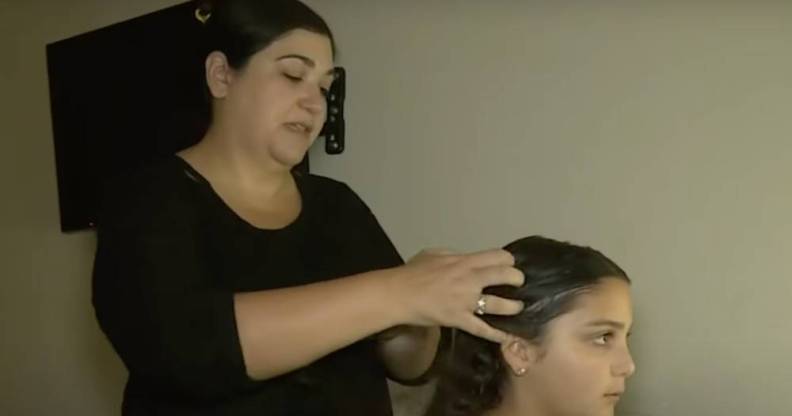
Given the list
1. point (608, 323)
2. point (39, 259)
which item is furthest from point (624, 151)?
point (39, 259)

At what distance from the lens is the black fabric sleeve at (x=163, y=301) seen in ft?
2.96

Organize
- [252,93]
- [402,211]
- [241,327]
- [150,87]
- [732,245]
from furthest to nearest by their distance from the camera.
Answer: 1. [150,87]
2. [402,211]
3. [732,245]
4. [252,93]
5. [241,327]

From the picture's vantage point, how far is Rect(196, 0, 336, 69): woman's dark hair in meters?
1.09

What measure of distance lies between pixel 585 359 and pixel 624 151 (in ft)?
1.33

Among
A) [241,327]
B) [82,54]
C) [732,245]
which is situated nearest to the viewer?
[241,327]

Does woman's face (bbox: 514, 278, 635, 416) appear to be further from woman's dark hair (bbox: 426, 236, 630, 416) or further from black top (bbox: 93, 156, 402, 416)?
black top (bbox: 93, 156, 402, 416)

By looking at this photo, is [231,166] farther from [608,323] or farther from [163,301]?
[608,323]

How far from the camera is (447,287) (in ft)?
2.90


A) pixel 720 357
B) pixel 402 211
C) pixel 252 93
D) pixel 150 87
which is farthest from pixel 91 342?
pixel 720 357

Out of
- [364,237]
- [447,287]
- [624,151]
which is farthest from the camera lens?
[624,151]

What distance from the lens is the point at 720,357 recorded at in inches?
48.9

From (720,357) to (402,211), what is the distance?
571mm

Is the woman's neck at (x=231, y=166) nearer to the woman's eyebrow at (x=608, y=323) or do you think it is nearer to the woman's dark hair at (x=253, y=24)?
the woman's dark hair at (x=253, y=24)

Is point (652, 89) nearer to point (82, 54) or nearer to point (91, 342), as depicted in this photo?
point (82, 54)
